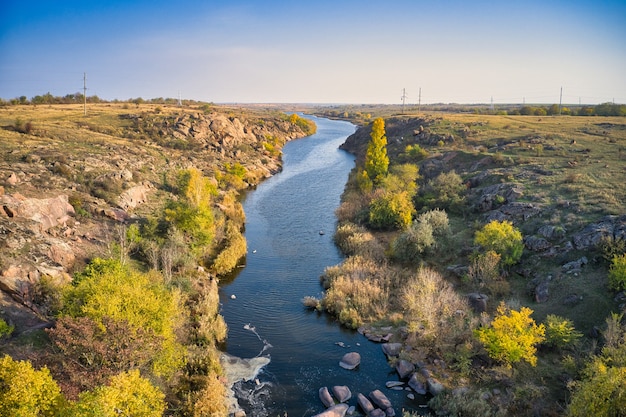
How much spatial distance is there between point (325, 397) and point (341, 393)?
88cm

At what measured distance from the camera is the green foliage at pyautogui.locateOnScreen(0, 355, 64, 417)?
517 inches

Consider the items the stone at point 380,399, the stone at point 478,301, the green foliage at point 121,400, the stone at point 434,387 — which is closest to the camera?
the green foliage at point 121,400

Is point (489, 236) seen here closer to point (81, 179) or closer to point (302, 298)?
point (302, 298)

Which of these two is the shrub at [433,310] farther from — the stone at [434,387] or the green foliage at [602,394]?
the green foliage at [602,394]

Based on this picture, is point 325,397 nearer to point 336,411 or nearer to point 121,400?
point 336,411

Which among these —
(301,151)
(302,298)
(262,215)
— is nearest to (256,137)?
(301,151)

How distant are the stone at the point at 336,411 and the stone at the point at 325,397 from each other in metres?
0.36

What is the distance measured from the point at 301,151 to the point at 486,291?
271ft

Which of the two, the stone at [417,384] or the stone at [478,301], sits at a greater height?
the stone at [478,301]

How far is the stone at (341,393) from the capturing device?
20.4m

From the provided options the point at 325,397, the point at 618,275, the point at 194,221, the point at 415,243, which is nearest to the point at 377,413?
the point at 325,397

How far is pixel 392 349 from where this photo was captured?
24.2 metres

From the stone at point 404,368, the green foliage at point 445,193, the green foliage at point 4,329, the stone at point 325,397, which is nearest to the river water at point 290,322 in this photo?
the stone at point 325,397

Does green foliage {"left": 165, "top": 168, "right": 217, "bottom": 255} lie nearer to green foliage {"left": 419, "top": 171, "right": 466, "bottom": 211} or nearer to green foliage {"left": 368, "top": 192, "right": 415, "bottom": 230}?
green foliage {"left": 368, "top": 192, "right": 415, "bottom": 230}
